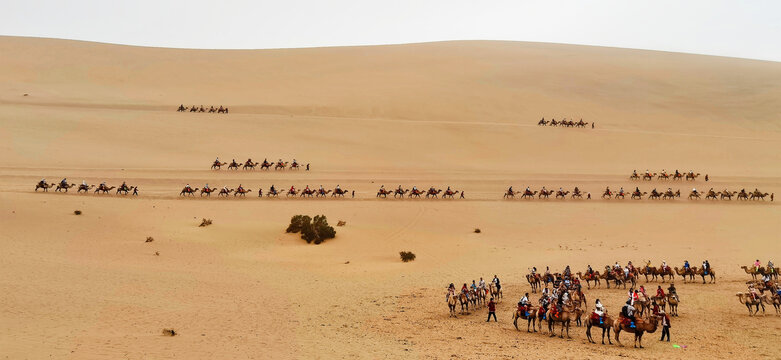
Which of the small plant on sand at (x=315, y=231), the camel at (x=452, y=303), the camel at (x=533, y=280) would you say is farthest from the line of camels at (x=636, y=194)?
the camel at (x=452, y=303)

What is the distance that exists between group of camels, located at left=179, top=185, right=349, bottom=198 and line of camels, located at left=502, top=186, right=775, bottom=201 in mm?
10316

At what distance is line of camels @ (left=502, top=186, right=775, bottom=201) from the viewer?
37.3 metres

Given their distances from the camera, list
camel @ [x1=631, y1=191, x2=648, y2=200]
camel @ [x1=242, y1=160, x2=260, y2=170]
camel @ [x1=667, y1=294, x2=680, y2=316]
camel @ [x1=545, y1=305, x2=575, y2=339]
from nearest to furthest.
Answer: camel @ [x1=545, y1=305, x2=575, y2=339]
camel @ [x1=667, y1=294, x2=680, y2=316]
camel @ [x1=631, y1=191, x2=648, y2=200]
camel @ [x1=242, y1=160, x2=260, y2=170]

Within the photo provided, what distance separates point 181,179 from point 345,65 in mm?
49375

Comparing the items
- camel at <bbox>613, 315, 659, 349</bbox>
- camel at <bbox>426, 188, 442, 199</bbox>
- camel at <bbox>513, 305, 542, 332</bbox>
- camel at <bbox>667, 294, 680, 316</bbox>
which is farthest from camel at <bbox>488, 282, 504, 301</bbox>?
camel at <bbox>426, 188, 442, 199</bbox>

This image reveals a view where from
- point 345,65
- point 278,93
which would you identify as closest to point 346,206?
Result: point 278,93

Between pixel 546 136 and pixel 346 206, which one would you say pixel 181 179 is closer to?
pixel 346 206

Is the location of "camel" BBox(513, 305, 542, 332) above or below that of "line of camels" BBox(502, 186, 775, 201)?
below

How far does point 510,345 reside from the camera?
14.8m

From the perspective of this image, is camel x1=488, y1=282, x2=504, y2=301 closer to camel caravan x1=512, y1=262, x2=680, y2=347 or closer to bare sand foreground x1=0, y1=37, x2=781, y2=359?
bare sand foreground x1=0, y1=37, x2=781, y2=359

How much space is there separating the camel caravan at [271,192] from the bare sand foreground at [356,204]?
4.84 ft

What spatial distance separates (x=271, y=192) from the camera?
3522 cm

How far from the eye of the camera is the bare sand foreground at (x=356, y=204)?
1571 cm

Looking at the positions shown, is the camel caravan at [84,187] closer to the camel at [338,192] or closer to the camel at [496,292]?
the camel at [338,192]
